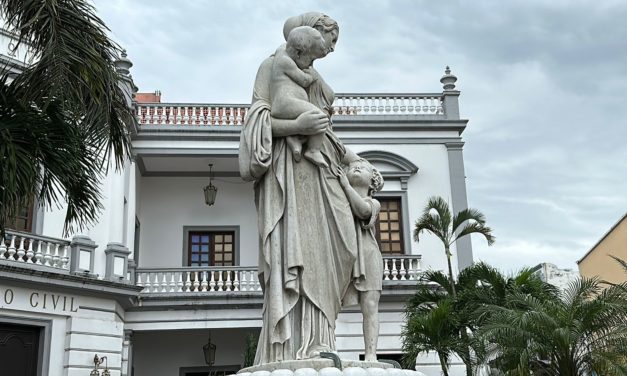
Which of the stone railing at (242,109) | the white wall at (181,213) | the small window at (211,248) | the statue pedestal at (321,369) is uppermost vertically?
the stone railing at (242,109)

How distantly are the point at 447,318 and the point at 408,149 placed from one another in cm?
905

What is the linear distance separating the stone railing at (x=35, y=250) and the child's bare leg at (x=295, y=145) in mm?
12098

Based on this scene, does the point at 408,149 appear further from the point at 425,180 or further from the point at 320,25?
the point at 320,25

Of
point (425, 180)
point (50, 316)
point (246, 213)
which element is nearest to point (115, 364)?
point (50, 316)

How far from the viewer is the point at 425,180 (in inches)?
814

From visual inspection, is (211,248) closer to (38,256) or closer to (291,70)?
(38,256)

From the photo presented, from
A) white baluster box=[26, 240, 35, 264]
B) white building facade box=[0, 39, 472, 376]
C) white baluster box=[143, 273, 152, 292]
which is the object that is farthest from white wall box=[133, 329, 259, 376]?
white baluster box=[26, 240, 35, 264]

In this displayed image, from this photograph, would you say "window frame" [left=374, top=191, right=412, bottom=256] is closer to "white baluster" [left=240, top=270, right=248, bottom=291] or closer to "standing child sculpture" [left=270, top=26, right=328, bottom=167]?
"white baluster" [left=240, top=270, right=248, bottom=291]

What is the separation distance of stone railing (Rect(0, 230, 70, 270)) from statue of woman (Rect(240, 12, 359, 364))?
39.6 ft

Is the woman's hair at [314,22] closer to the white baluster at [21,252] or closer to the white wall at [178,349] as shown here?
the white baluster at [21,252]

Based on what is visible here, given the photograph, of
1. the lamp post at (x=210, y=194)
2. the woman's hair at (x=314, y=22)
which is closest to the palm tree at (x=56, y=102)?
the woman's hair at (x=314, y=22)

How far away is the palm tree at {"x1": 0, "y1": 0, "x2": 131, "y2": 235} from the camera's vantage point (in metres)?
7.45

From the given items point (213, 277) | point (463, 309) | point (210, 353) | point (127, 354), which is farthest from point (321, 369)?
point (210, 353)

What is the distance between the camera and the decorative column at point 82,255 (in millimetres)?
16094
